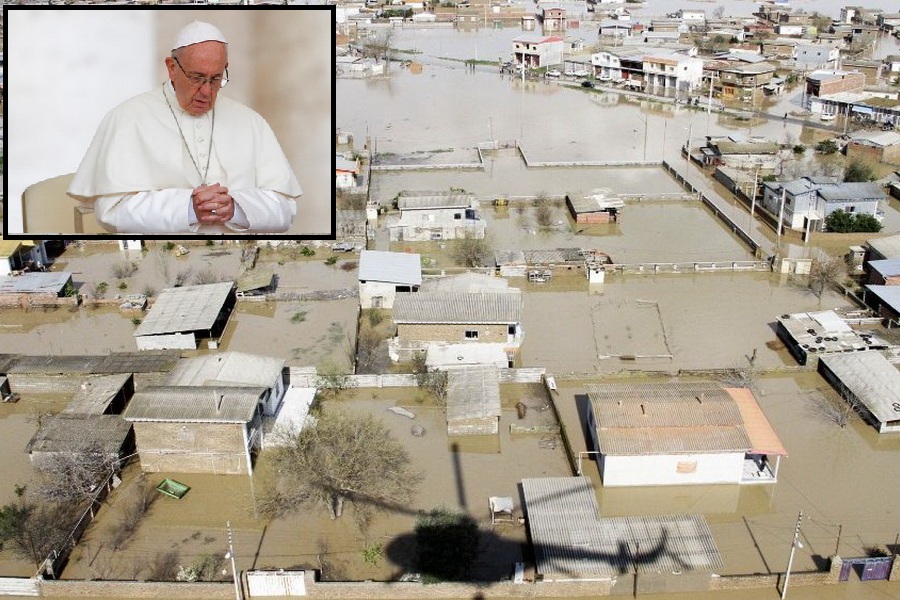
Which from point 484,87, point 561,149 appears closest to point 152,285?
point 561,149

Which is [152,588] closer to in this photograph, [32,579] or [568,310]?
[32,579]

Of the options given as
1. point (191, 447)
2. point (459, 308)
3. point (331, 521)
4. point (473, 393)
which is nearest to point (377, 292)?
point (459, 308)

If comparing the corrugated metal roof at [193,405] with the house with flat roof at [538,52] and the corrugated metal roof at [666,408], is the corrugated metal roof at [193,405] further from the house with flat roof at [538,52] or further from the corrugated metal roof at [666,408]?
the house with flat roof at [538,52]

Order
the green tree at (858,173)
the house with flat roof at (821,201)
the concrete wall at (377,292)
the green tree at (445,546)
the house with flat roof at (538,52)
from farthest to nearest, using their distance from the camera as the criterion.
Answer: the house with flat roof at (538,52)
the green tree at (858,173)
the house with flat roof at (821,201)
the concrete wall at (377,292)
the green tree at (445,546)

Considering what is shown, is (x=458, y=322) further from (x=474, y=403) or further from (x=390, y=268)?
(x=390, y=268)

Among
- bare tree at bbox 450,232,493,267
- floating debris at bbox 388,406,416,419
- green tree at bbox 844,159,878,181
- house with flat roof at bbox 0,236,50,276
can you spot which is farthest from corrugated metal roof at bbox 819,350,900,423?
house with flat roof at bbox 0,236,50,276

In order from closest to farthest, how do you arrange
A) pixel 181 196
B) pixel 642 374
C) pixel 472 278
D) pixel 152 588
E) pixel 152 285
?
pixel 181 196
pixel 152 588
pixel 642 374
pixel 472 278
pixel 152 285

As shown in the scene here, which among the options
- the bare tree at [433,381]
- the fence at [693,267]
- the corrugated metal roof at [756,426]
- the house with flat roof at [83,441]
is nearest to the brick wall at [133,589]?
the house with flat roof at [83,441]
